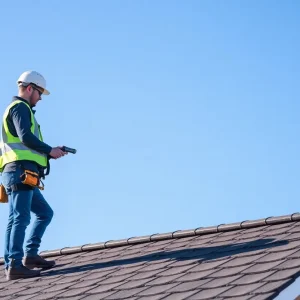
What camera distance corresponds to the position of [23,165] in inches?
313

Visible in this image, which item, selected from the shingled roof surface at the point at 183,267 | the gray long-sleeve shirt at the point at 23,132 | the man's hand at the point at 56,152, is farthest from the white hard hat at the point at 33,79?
the shingled roof surface at the point at 183,267

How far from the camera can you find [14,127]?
8.05 meters

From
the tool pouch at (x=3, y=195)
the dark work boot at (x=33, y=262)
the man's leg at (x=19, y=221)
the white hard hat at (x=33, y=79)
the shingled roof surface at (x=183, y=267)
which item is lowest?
the shingled roof surface at (x=183, y=267)

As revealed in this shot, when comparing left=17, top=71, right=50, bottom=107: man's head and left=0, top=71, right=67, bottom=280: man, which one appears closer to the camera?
left=0, top=71, right=67, bottom=280: man

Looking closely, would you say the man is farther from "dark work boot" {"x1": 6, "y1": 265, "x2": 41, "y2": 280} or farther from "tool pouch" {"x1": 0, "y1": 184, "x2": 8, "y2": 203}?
"tool pouch" {"x1": 0, "y1": 184, "x2": 8, "y2": 203}

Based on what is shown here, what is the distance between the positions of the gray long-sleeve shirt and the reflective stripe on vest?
0.13 ft

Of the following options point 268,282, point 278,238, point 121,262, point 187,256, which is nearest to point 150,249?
point 121,262

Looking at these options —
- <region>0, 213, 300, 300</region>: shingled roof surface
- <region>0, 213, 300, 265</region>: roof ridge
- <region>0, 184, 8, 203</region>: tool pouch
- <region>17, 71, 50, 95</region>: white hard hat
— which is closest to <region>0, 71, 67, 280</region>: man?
<region>17, 71, 50, 95</region>: white hard hat

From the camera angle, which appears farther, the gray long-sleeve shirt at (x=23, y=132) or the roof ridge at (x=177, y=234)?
the roof ridge at (x=177, y=234)

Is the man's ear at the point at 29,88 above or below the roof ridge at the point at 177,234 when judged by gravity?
above

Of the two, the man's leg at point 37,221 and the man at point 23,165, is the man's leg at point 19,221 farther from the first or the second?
the man's leg at point 37,221

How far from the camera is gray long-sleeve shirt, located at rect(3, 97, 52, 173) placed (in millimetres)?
7855

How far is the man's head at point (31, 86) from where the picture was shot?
8156mm

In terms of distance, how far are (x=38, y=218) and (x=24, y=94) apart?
121 cm
